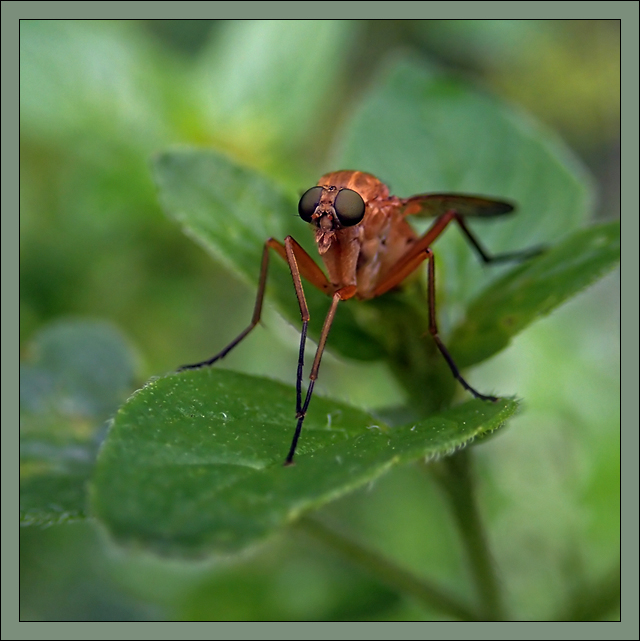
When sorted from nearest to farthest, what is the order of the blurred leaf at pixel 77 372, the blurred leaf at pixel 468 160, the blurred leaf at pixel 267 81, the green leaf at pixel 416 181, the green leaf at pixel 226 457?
1. the green leaf at pixel 226 457
2. the green leaf at pixel 416 181
3. the blurred leaf at pixel 77 372
4. the blurred leaf at pixel 468 160
5. the blurred leaf at pixel 267 81

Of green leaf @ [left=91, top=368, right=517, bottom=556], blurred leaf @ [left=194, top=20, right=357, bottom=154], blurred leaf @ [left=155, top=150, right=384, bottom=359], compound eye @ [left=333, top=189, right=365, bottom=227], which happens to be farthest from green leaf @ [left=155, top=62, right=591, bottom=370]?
blurred leaf @ [left=194, top=20, right=357, bottom=154]

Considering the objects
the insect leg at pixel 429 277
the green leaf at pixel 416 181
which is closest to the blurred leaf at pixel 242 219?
the green leaf at pixel 416 181

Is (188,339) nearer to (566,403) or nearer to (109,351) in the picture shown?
(109,351)

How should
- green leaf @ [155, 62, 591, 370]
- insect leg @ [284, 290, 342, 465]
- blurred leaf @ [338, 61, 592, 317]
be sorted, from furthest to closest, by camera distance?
blurred leaf @ [338, 61, 592, 317]
green leaf @ [155, 62, 591, 370]
insect leg @ [284, 290, 342, 465]

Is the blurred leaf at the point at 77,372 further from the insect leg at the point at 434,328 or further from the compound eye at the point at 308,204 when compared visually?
the insect leg at the point at 434,328

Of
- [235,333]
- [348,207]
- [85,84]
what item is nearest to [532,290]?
[348,207]

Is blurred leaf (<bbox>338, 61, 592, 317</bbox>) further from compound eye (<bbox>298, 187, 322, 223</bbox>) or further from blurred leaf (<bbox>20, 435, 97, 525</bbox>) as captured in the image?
blurred leaf (<bbox>20, 435, 97, 525</bbox>)
